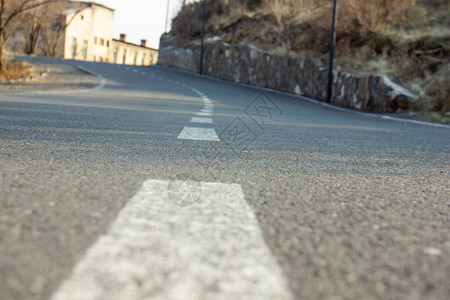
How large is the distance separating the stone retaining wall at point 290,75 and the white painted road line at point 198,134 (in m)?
9.77

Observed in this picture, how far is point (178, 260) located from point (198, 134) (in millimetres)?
3771

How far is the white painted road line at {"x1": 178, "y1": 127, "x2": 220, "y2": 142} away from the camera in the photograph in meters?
4.77

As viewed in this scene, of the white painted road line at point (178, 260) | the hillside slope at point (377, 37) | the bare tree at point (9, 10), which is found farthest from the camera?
the bare tree at point (9, 10)

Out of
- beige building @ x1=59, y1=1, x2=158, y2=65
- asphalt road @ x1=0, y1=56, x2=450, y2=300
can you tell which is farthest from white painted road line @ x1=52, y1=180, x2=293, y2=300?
beige building @ x1=59, y1=1, x2=158, y2=65

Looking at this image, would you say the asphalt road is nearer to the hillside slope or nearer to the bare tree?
the hillside slope

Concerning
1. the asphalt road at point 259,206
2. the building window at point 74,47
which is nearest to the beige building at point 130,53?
the building window at point 74,47

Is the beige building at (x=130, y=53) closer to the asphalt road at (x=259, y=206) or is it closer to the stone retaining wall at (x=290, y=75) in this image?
the stone retaining wall at (x=290, y=75)

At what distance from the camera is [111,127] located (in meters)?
5.24

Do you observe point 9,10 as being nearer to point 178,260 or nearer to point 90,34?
point 178,260

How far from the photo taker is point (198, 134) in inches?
201

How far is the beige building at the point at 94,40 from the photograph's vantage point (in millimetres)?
60447

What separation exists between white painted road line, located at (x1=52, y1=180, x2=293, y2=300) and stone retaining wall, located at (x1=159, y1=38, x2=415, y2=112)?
42.6ft

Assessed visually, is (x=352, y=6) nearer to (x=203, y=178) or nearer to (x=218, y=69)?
(x=218, y=69)

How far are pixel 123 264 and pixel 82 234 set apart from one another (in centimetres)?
34
